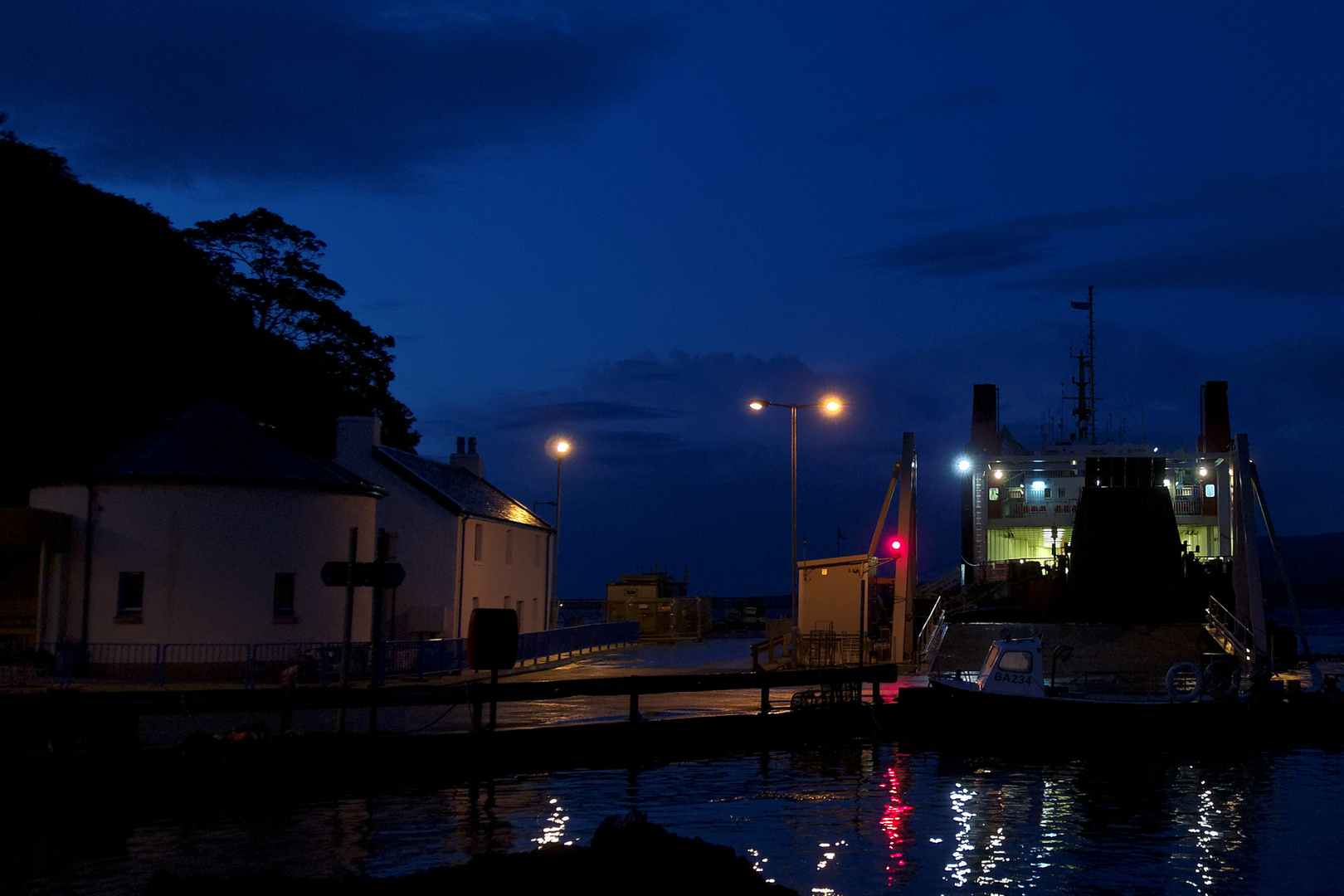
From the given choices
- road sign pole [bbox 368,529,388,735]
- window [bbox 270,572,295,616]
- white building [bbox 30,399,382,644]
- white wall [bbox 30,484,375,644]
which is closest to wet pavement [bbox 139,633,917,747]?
road sign pole [bbox 368,529,388,735]

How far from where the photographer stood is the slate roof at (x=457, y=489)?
4447cm

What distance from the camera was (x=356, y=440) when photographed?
46500 mm

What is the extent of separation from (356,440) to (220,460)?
11826 mm

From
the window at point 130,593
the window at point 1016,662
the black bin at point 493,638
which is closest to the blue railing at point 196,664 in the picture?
the window at point 130,593

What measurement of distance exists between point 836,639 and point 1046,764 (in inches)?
606

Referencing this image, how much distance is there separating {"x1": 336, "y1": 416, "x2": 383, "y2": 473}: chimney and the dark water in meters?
26.0

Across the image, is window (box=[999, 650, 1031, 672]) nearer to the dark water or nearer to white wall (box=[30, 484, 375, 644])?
the dark water

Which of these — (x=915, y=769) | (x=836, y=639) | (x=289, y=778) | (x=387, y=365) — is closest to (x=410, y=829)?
(x=289, y=778)

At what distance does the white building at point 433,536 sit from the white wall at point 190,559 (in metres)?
6.10

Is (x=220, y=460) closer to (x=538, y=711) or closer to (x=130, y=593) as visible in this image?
(x=130, y=593)

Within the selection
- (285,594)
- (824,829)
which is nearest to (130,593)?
(285,594)

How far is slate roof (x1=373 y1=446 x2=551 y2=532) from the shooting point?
146 ft

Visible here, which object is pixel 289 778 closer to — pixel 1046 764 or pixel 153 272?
pixel 1046 764

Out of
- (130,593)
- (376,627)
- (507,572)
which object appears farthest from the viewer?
(507,572)
